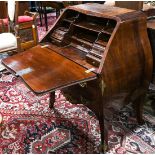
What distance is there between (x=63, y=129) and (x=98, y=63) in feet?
2.84

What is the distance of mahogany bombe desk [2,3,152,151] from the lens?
1521mm

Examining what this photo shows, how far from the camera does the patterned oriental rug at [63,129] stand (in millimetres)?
1945

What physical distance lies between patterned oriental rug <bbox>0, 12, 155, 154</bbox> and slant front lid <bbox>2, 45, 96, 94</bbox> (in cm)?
54

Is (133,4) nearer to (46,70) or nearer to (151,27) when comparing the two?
(151,27)

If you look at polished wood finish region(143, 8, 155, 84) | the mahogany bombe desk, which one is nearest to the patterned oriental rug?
the mahogany bombe desk

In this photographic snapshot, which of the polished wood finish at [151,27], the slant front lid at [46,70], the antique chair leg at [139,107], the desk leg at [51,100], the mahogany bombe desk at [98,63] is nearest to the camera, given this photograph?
the slant front lid at [46,70]

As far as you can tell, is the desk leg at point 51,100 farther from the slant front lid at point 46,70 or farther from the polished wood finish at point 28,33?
the polished wood finish at point 28,33

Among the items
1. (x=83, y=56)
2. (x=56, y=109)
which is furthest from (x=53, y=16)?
(x=83, y=56)

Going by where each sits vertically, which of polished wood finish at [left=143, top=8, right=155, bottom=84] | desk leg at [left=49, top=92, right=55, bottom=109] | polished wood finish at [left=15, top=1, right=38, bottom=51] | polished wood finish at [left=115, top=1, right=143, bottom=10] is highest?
polished wood finish at [left=115, top=1, right=143, bottom=10]

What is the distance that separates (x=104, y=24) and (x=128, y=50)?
1.18 ft

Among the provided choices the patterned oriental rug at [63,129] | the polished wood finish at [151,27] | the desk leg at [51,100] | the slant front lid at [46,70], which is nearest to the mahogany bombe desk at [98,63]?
the slant front lid at [46,70]

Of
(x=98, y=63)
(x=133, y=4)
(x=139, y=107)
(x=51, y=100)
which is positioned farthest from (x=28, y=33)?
(x=98, y=63)

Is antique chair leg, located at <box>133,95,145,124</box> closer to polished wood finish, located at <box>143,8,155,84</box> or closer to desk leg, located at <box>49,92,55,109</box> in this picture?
polished wood finish, located at <box>143,8,155,84</box>

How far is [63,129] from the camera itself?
7.16 feet
